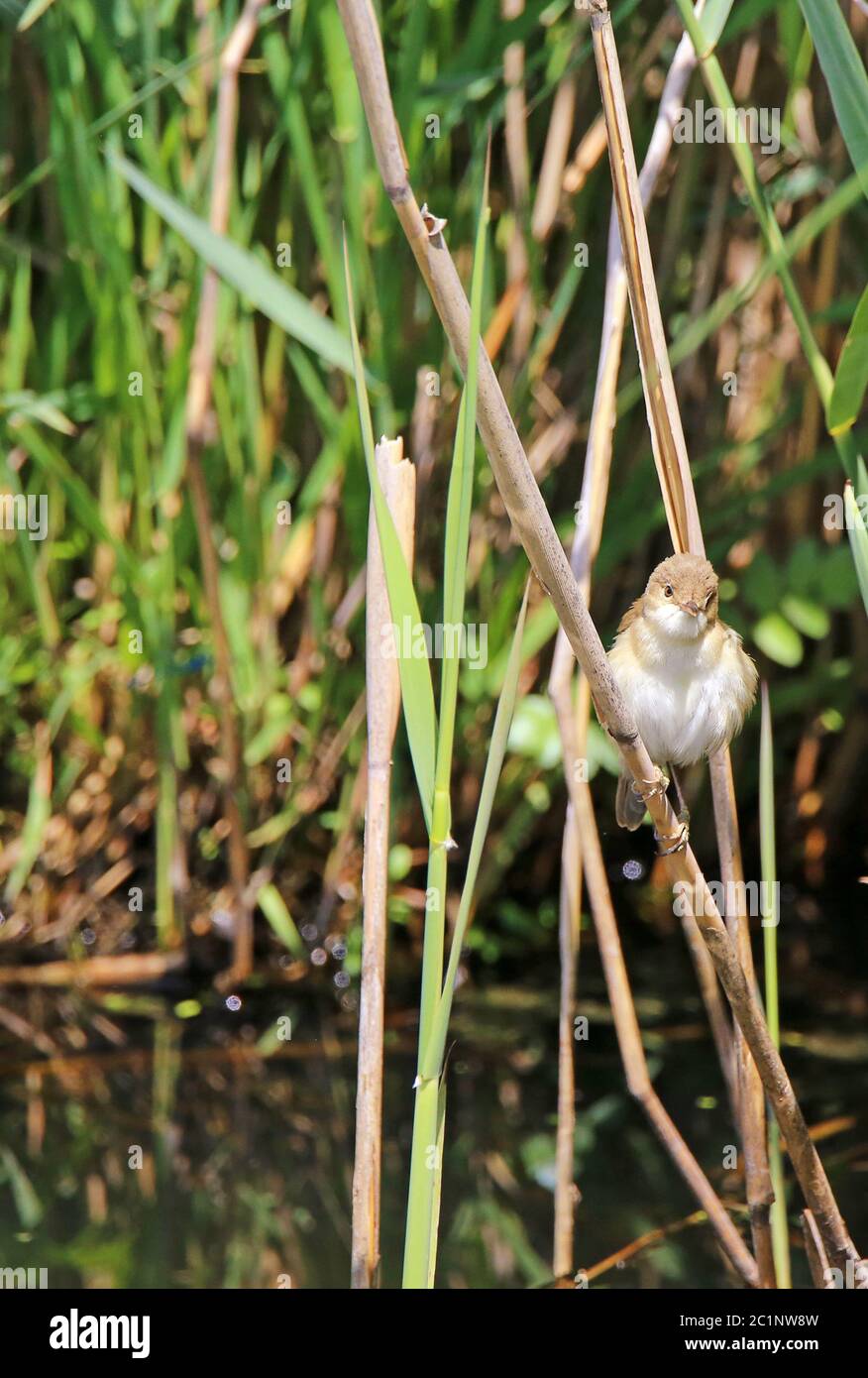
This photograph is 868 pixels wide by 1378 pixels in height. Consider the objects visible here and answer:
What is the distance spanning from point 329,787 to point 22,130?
64.3 inches

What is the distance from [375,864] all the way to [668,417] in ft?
1.82

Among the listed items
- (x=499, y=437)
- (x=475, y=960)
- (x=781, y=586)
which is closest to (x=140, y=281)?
(x=781, y=586)

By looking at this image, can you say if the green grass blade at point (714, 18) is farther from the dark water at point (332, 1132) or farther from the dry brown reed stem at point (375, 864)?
the dark water at point (332, 1132)

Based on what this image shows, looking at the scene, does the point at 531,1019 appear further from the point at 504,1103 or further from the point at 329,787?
the point at 329,787

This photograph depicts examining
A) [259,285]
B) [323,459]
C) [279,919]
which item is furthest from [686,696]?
[279,919]

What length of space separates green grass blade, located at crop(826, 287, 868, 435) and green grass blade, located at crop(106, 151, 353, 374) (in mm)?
557

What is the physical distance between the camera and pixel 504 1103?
9.81 ft

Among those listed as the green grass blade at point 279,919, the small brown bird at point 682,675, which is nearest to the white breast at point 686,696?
the small brown bird at point 682,675

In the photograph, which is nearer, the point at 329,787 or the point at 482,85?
the point at 482,85

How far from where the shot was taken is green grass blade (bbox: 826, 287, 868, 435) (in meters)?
1.37

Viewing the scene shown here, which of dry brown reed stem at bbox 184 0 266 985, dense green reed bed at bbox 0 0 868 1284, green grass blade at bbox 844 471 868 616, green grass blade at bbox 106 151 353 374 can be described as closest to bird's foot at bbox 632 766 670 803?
green grass blade at bbox 844 471 868 616

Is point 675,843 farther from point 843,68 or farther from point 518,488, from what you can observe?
point 843,68

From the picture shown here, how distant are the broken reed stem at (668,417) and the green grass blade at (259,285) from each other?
362 millimetres

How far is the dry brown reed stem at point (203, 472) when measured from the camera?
8.82 ft
